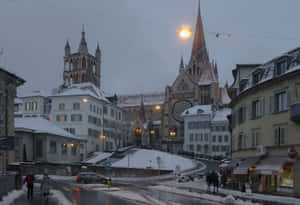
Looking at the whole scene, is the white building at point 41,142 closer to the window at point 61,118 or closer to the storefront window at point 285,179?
the window at point 61,118

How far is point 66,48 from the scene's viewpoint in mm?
170750

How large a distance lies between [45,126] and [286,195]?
4283cm

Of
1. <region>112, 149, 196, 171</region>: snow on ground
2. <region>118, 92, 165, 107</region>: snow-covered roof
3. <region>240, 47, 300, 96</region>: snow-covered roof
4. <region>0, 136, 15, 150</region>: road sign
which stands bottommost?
<region>112, 149, 196, 171</region>: snow on ground

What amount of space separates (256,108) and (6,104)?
70.4ft

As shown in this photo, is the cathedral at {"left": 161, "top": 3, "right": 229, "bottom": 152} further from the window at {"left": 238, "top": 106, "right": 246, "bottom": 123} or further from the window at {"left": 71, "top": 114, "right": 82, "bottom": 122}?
the window at {"left": 238, "top": 106, "right": 246, "bottom": 123}

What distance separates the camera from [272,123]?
29.2 metres

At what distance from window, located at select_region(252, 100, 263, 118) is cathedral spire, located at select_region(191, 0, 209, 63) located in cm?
10001

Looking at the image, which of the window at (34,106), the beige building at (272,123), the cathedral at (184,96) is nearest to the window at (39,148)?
the window at (34,106)

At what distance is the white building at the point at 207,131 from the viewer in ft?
283

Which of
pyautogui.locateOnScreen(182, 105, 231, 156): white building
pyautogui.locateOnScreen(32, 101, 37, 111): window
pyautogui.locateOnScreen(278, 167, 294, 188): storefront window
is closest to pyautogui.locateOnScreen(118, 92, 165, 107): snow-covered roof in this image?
pyautogui.locateOnScreen(182, 105, 231, 156): white building

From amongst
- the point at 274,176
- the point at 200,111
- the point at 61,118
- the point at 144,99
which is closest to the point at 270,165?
the point at 274,176

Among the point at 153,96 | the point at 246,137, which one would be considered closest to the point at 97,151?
the point at 246,137

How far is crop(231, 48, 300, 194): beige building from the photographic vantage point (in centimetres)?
2645

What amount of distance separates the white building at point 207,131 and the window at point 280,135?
55426 millimetres
